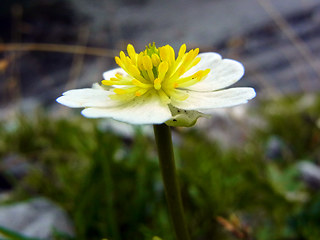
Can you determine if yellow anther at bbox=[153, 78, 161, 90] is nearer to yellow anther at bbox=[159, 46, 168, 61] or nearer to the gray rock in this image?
yellow anther at bbox=[159, 46, 168, 61]

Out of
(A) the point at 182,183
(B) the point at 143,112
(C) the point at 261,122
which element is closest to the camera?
(B) the point at 143,112

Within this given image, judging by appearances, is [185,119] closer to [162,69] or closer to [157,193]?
[162,69]

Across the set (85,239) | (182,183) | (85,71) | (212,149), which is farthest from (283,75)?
(85,239)

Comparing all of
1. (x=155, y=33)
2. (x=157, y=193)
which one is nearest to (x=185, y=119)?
(x=157, y=193)

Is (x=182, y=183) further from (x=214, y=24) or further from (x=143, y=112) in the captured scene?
(x=214, y=24)

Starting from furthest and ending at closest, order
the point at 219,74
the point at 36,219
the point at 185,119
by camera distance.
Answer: the point at 36,219 < the point at 219,74 < the point at 185,119

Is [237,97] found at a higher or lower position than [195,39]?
lower
